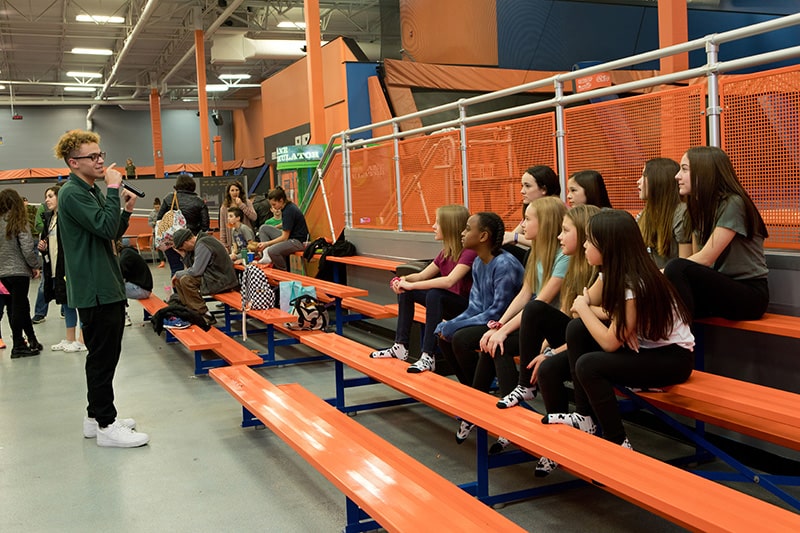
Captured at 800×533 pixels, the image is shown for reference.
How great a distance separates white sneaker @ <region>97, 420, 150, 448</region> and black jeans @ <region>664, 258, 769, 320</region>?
3061mm

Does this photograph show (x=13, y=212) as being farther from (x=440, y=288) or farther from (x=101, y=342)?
(x=440, y=288)

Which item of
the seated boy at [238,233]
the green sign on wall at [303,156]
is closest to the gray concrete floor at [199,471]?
the seated boy at [238,233]

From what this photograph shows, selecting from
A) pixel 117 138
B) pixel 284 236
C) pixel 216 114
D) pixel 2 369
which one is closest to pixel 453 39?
pixel 284 236

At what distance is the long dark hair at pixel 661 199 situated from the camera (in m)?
3.61

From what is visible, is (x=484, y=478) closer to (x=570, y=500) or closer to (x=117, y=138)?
(x=570, y=500)

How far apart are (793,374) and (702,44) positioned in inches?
63.8

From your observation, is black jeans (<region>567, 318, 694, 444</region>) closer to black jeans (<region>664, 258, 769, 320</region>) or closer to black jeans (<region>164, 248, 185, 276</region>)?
black jeans (<region>664, 258, 769, 320</region>)

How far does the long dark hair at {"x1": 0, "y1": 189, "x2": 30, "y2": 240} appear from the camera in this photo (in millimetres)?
6910

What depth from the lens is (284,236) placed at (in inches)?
354

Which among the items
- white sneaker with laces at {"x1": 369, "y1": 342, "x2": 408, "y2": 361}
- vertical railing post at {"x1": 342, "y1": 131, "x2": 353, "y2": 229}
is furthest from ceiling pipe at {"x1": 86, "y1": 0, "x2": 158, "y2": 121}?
white sneaker with laces at {"x1": 369, "y1": 342, "x2": 408, "y2": 361}

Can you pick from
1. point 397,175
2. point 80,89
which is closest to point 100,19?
point 80,89

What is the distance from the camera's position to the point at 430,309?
4.39 metres

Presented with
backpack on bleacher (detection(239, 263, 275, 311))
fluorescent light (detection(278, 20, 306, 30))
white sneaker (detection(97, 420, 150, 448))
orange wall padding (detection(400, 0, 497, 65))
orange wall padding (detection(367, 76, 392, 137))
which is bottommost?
white sneaker (detection(97, 420, 150, 448))

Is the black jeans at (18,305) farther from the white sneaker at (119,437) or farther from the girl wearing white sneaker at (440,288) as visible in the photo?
the girl wearing white sneaker at (440,288)
